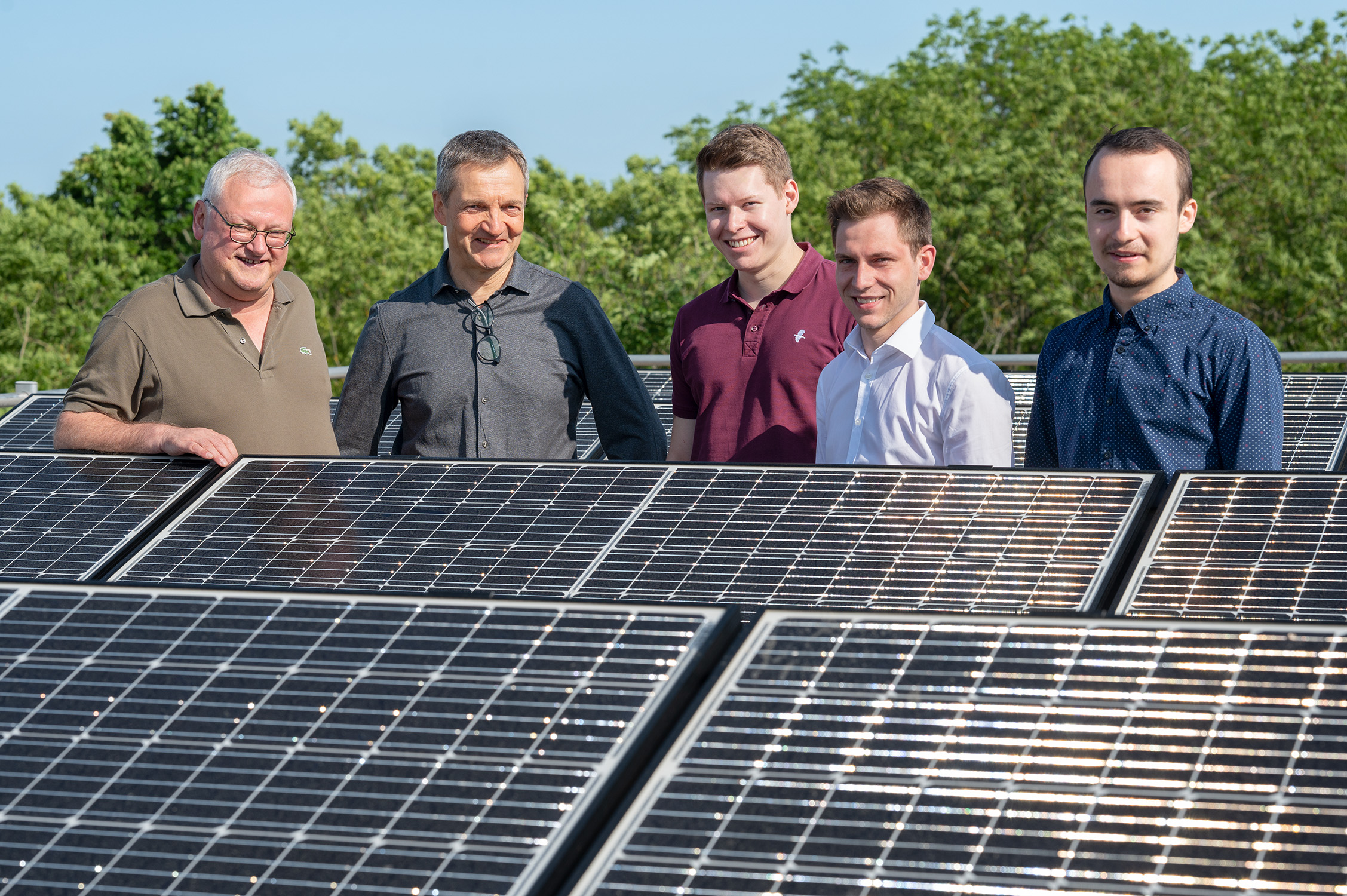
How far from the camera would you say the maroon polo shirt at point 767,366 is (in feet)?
19.3

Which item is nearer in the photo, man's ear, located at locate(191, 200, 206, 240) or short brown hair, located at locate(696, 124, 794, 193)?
man's ear, located at locate(191, 200, 206, 240)

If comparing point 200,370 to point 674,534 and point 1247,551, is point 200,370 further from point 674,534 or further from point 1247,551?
point 1247,551

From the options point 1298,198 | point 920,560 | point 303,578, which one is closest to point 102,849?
point 303,578

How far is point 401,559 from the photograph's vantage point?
4.74m

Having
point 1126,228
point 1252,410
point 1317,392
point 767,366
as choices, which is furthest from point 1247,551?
point 1317,392

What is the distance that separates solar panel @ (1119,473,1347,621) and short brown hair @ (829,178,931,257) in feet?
4.95

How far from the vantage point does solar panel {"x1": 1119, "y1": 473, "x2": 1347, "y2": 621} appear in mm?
4020

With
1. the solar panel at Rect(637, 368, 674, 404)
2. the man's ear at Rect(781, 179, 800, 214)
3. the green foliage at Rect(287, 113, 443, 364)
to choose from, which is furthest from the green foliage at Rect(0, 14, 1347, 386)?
the man's ear at Rect(781, 179, 800, 214)

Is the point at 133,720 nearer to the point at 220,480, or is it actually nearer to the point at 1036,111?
the point at 220,480

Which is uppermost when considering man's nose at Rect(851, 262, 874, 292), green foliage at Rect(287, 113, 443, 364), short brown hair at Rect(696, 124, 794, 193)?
short brown hair at Rect(696, 124, 794, 193)

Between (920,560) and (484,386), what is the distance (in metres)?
2.23

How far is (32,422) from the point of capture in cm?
1052

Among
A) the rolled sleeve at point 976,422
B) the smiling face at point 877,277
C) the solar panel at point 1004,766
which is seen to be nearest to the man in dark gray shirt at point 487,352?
the smiling face at point 877,277

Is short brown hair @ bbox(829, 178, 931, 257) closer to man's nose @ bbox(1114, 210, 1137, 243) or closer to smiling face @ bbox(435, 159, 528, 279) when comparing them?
man's nose @ bbox(1114, 210, 1137, 243)
